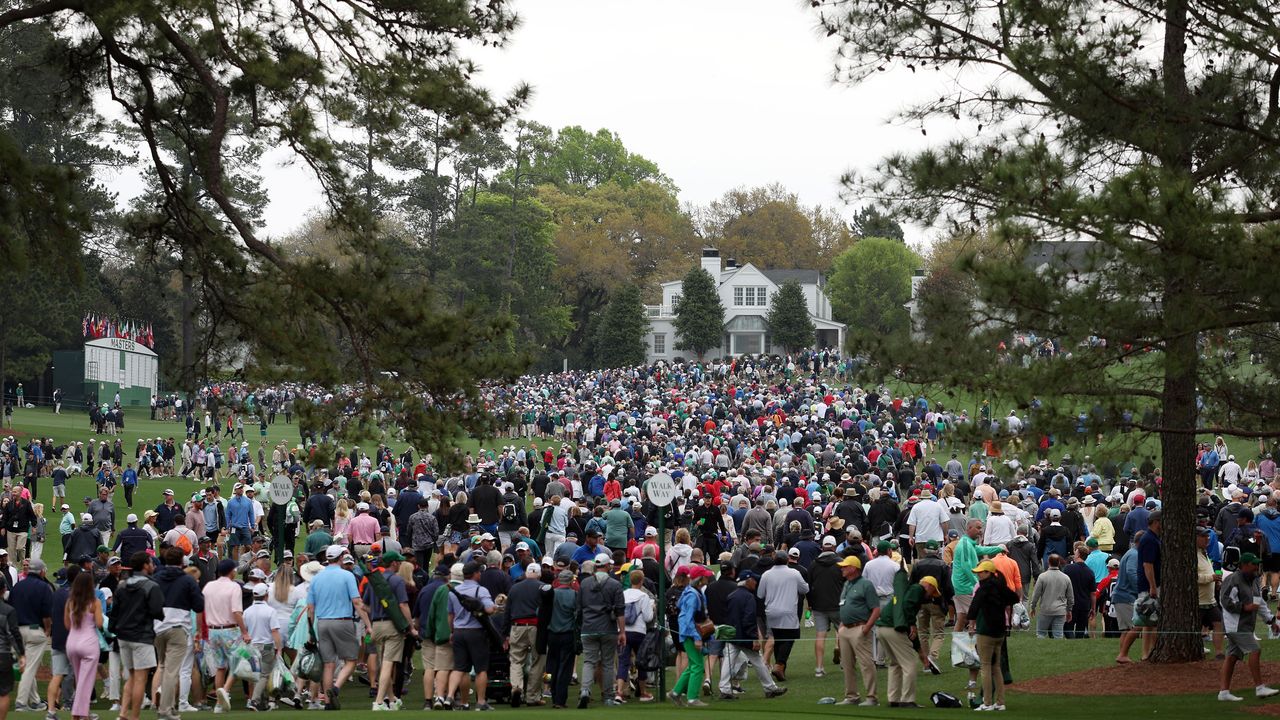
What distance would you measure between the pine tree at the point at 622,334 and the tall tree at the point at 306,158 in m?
74.3

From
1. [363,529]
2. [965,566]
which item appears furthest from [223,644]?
[965,566]

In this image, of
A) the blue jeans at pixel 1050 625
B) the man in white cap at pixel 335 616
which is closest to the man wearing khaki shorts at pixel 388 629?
the man in white cap at pixel 335 616

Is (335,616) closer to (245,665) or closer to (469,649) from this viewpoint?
(245,665)

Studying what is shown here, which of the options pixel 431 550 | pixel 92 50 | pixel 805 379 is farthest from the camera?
pixel 805 379

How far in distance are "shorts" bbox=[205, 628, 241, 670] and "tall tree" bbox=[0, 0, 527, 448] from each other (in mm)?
2355

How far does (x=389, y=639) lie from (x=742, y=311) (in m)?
85.3

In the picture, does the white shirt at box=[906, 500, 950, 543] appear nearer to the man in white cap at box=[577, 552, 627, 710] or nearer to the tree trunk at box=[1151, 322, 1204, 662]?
the tree trunk at box=[1151, 322, 1204, 662]

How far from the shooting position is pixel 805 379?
229 ft

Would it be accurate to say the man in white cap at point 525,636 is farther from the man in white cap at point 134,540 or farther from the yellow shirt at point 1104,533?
the yellow shirt at point 1104,533

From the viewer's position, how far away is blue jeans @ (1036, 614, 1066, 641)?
17578 mm

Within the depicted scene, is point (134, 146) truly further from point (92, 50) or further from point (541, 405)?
point (92, 50)

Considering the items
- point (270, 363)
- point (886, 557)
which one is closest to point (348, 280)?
point (270, 363)

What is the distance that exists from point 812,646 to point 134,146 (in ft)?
154

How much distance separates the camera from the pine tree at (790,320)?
9625 centimetres
